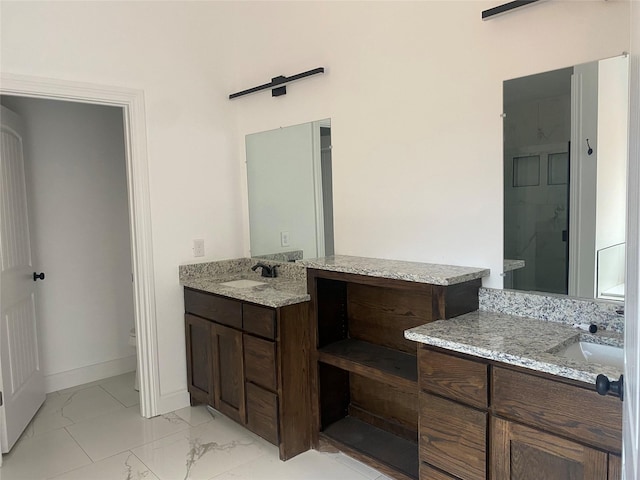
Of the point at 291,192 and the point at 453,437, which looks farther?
the point at 291,192

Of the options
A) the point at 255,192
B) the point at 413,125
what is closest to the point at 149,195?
the point at 255,192

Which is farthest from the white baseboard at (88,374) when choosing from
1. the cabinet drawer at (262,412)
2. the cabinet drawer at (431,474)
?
the cabinet drawer at (431,474)

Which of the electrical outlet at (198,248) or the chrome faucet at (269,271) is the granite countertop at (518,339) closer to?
the chrome faucet at (269,271)

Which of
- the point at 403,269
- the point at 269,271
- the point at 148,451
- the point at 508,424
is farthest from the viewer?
the point at 269,271

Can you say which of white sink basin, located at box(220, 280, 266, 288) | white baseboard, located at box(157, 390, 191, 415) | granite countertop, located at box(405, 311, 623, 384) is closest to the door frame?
white baseboard, located at box(157, 390, 191, 415)

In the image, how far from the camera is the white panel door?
9.01 ft

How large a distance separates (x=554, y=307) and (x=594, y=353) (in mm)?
248

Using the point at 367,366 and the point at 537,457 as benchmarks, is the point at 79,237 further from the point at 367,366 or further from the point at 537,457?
the point at 537,457

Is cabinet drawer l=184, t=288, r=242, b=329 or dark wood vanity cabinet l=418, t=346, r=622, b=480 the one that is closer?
dark wood vanity cabinet l=418, t=346, r=622, b=480

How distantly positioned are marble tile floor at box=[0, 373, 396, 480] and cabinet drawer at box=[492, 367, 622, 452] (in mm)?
1085

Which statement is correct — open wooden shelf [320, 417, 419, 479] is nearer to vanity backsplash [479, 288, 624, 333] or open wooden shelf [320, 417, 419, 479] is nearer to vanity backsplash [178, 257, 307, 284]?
vanity backsplash [479, 288, 624, 333]

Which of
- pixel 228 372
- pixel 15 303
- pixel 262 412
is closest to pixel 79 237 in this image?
pixel 15 303

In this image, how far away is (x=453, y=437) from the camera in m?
1.76

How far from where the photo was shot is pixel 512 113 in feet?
6.62
